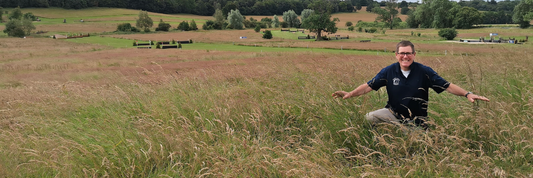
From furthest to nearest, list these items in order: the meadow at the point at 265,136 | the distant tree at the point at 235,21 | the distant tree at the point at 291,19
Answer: the distant tree at the point at 291,19
the distant tree at the point at 235,21
the meadow at the point at 265,136

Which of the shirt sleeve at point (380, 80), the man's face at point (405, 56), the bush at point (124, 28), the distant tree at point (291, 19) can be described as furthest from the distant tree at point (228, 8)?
the man's face at point (405, 56)

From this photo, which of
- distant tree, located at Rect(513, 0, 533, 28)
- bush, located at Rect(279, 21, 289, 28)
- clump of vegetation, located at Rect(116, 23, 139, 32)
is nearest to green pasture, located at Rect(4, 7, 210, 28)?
bush, located at Rect(279, 21, 289, 28)

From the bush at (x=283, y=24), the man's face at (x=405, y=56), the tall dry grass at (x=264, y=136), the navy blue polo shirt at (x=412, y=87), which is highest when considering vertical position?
the bush at (x=283, y=24)

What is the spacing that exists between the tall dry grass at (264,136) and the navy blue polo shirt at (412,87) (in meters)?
0.32

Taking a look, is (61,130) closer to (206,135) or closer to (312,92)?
(206,135)

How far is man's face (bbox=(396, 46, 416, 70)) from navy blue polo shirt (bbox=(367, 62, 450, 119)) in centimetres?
10

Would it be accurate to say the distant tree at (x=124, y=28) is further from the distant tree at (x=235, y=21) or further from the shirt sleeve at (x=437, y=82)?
the shirt sleeve at (x=437, y=82)

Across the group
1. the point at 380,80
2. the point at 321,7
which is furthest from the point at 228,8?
the point at 380,80

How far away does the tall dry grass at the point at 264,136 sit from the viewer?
3588mm

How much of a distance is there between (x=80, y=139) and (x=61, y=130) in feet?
2.92

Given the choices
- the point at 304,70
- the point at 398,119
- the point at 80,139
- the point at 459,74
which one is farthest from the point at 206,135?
the point at 459,74

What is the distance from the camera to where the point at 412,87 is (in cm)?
461

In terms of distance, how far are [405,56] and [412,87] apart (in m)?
0.44

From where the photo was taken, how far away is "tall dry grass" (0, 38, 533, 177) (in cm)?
359
